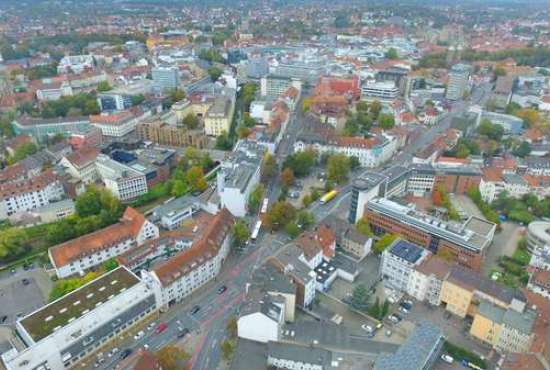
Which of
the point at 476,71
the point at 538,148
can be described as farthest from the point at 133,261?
the point at 476,71

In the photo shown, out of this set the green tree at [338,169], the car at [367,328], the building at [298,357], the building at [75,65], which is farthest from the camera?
the building at [75,65]

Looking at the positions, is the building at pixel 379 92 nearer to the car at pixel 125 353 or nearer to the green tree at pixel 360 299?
the green tree at pixel 360 299

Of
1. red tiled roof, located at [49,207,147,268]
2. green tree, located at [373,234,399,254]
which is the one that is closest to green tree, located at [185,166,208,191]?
red tiled roof, located at [49,207,147,268]

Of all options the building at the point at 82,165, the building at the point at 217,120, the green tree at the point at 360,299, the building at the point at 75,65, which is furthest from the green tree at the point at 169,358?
the building at the point at 75,65

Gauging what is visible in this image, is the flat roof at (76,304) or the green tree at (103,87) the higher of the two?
the green tree at (103,87)

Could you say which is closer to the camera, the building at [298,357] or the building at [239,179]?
the building at [298,357]

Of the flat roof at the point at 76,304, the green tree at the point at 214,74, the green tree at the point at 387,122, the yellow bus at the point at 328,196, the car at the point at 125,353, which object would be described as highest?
the green tree at the point at 214,74

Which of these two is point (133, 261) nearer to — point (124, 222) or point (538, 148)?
point (124, 222)
